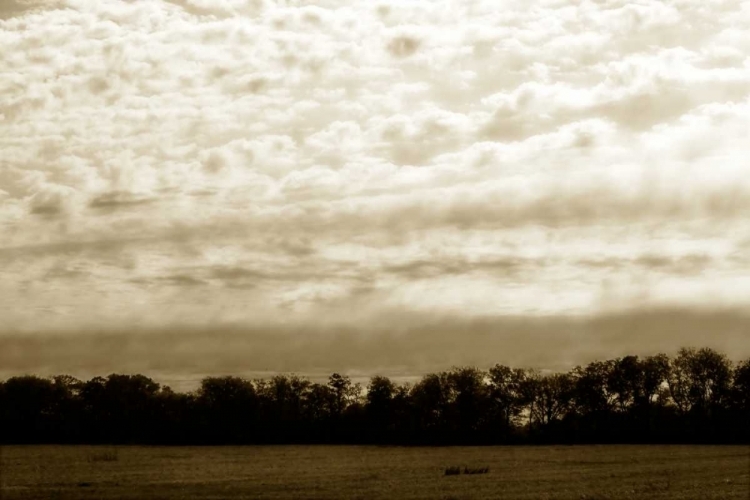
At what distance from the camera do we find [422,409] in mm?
137000

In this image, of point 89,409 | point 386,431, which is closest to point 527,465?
point 386,431

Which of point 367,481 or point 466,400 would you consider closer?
point 367,481

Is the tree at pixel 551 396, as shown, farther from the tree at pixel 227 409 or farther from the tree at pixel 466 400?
the tree at pixel 227 409

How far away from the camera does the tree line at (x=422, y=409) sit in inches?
5044

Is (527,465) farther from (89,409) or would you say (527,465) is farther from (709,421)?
(89,409)

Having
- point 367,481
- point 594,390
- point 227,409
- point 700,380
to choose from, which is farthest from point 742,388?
point 367,481

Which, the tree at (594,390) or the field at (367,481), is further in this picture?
the tree at (594,390)

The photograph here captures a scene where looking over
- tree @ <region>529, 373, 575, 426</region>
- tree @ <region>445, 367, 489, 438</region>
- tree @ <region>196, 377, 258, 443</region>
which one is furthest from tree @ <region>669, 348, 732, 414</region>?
tree @ <region>196, 377, 258, 443</region>

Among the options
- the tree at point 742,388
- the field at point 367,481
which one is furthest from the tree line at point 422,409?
the field at point 367,481

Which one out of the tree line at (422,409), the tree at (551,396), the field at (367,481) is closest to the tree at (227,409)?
the tree line at (422,409)

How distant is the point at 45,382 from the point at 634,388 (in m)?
98.6

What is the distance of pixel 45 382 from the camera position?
13825 centimetres

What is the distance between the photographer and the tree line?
128 meters

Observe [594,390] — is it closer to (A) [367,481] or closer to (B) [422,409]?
(B) [422,409]
